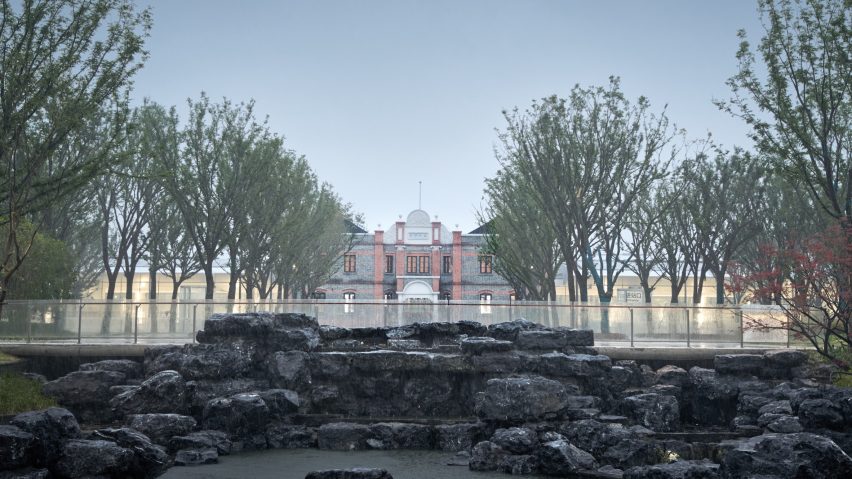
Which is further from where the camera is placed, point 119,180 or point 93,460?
point 119,180

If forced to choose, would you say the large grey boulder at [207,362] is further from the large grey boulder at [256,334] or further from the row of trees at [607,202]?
the row of trees at [607,202]

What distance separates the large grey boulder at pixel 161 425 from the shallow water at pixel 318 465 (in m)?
1.43

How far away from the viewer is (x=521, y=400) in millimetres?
18609

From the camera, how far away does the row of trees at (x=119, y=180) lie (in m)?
22.9

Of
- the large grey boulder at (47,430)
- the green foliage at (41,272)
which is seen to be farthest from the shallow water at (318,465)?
the green foliage at (41,272)

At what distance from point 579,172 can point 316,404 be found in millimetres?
16730

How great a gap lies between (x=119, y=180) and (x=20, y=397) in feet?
67.2

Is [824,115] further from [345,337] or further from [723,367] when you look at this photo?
[345,337]

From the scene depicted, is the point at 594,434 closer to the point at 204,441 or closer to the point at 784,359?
the point at 204,441

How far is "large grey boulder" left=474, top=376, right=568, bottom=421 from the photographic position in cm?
1855

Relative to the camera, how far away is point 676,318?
91.1 ft

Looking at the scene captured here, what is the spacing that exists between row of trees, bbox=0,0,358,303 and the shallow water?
32.5 feet

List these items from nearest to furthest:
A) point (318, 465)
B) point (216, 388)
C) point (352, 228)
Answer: point (318, 465) → point (216, 388) → point (352, 228)

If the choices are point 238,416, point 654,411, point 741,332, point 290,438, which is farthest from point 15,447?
point 741,332
